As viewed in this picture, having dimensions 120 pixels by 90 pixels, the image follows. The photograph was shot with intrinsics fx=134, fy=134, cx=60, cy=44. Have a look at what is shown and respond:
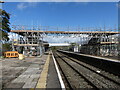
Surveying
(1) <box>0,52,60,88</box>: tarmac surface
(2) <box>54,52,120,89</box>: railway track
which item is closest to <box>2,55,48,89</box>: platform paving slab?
(1) <box>0,52,60,88</box>: tarmac surface


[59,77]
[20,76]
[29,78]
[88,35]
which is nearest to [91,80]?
[59,77]

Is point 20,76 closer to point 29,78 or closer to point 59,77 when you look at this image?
point 29,78

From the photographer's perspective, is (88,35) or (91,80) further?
(88,35)

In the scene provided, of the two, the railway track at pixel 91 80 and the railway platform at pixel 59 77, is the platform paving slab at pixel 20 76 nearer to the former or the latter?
the railway platform at pixel 59 77

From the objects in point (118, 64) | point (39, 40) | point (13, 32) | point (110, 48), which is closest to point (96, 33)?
point (110, 48)

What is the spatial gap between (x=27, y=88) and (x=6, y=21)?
28.4 meters

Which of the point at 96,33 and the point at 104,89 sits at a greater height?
the point at 96,33

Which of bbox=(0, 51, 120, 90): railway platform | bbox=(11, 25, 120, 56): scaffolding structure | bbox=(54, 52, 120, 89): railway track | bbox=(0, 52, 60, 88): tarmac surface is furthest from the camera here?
bbox=(11, 25, 120, 56): scaffolding structure

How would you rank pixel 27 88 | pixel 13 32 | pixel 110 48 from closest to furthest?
1. pixel 27 88
2. pixel 110 48
3. pixel 13 32

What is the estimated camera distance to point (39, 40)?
113 ft

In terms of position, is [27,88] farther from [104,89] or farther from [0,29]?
[0,29]

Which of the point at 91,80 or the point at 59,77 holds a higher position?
the point at 59,77

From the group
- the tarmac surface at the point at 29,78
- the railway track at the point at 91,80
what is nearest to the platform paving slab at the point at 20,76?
the tarmac surface at the point at 29,78

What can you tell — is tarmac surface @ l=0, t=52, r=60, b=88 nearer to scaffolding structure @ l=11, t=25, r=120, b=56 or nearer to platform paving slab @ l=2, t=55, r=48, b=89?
platform paving slab @ l=2, t=55, r=48, b=89
